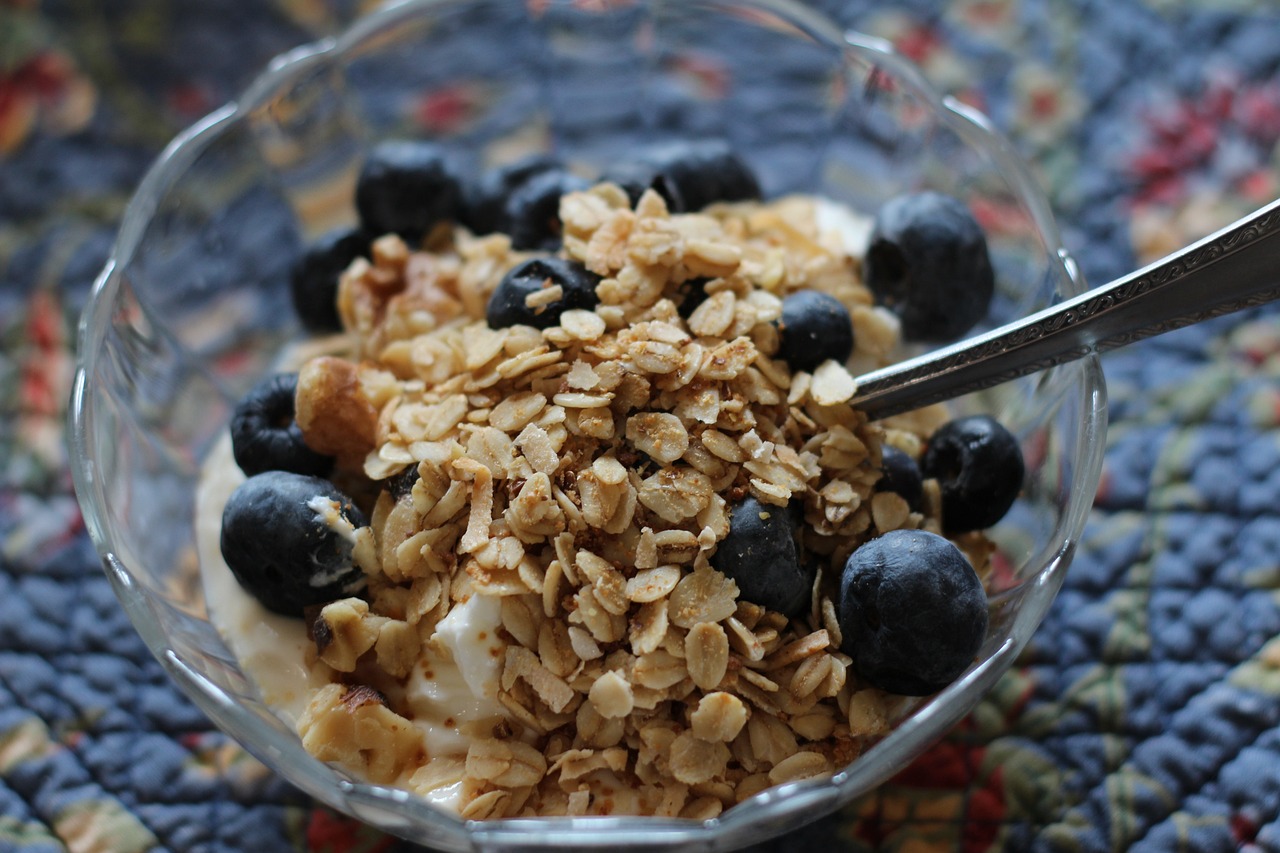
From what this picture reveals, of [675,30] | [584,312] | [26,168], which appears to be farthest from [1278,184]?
[26,168]

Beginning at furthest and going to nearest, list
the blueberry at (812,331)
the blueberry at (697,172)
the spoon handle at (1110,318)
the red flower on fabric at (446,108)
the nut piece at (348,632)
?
the red flower on fabric at (446,108) < the blueberry at (697,172) < the blueberry at (812,331) < the nut piece at (348,632) < the spoon handle at (1110,318)

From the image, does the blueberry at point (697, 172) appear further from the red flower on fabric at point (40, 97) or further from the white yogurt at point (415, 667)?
the red flower on fabric at point (40, 97)

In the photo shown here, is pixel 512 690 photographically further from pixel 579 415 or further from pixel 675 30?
pixel 675 30

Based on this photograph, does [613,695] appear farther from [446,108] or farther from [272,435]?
[446,108]

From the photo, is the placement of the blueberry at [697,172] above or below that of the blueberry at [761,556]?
above

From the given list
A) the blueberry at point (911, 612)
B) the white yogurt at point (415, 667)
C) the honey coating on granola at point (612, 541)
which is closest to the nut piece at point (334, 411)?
the honey coating on granola at point (612, 541)

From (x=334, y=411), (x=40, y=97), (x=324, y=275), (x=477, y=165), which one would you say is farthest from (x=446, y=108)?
(x=334, y=411)

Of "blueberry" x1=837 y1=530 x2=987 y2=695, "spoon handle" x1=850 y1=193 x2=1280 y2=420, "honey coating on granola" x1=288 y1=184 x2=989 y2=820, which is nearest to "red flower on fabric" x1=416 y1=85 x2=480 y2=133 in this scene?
"honey coating on granola" x1=288 y1=184 x2=989 y2=820
